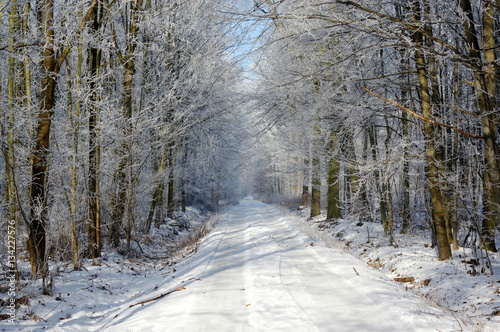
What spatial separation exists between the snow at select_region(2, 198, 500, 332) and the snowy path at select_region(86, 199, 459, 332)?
1 centimetres

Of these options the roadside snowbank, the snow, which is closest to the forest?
the roadside snowbank

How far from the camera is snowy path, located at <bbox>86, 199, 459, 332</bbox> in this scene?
4.17 metres

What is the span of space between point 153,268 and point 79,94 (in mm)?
4585

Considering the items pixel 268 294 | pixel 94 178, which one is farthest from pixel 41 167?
pixel 268 294

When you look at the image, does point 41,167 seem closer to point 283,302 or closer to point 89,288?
point 89,288

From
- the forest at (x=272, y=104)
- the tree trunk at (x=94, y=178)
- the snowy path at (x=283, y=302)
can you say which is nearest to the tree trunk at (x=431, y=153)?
the forest at (x=272, y=104)

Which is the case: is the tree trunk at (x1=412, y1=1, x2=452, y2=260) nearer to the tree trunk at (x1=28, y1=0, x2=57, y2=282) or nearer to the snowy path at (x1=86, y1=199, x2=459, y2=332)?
the snowy path at (x1=86, y1=199, x2=459, y2=332)

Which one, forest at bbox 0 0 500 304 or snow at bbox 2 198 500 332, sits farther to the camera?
forest at bbox 0 0 500 304

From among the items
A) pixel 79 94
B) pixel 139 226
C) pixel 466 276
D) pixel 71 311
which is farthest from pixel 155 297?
pixel 139 226

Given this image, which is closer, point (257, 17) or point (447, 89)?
point (257, 17)

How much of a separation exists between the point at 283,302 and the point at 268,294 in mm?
434

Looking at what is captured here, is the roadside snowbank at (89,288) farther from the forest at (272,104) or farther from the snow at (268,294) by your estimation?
the forest at (272,104)

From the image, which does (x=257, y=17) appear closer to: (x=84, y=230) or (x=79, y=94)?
(x=79, y=94)

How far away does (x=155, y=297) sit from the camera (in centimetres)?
582
